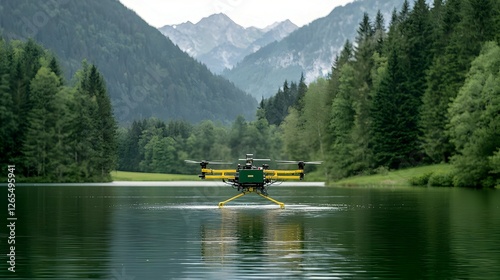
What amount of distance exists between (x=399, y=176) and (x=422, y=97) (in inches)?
551

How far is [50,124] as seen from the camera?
16375 cm

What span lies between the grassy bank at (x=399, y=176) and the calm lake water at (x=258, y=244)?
5975 cm

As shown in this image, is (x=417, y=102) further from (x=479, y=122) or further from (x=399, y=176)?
(x=479, y=122)

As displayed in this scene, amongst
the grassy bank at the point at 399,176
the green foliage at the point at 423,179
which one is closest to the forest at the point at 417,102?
the grassy bank at the point at 399,176

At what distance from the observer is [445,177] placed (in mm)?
113125

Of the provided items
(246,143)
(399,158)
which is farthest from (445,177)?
(246,143)

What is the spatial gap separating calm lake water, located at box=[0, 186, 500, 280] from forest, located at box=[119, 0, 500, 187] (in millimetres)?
46044

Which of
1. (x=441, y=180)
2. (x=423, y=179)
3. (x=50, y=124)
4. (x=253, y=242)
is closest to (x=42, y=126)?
(x=50, y=124)

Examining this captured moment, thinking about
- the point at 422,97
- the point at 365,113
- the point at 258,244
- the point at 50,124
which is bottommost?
the point at 258,244

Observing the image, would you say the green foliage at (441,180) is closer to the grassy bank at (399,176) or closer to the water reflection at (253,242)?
the grassy bank at (399,176)

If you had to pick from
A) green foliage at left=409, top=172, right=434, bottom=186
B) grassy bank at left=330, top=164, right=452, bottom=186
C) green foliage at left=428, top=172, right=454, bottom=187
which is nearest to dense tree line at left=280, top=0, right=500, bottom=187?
green foliage at left=428, top=172, right=454, bottom=187

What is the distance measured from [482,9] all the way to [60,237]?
96151 mm

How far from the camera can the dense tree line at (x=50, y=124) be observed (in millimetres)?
157875

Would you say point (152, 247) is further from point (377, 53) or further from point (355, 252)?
point (377, 53)
